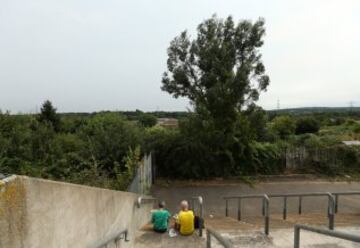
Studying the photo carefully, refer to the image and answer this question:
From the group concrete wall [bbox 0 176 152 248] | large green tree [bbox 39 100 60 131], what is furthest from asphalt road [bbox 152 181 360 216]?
large green tree [bbox 39 100 60 131]

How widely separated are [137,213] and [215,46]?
473 inches

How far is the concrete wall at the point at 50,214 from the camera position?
81.8 inches

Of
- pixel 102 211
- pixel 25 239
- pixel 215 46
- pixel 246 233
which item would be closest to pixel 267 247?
pixel 246 233

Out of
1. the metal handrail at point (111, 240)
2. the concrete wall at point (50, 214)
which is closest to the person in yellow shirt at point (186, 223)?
the metal handrail at point (111, 240)

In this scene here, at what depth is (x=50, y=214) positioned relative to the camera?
8.45ft

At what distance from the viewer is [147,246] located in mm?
6418

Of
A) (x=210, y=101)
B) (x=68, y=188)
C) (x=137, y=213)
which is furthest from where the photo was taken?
(x=210, y=101)

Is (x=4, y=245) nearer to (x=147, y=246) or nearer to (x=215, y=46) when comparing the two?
(x=147, y=246)

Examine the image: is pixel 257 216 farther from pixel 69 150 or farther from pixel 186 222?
pixel 69 150

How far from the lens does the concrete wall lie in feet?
6.82

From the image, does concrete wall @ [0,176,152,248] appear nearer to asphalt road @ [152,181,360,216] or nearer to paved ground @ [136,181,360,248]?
paved ground @ [136,181,360,248]

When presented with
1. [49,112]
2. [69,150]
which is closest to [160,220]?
[69,150]

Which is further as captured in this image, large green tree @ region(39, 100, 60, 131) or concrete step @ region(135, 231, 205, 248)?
large green tree @ region(39, 100, 60, 131)

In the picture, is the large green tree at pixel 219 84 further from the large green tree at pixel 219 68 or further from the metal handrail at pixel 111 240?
the metal handrail at pixel 111 240
